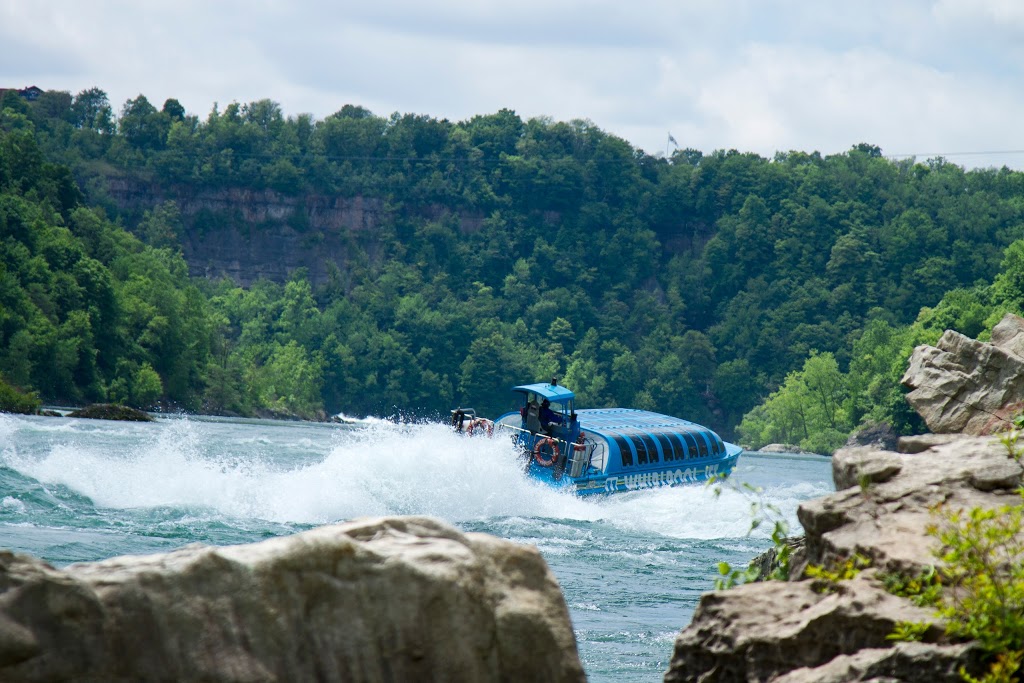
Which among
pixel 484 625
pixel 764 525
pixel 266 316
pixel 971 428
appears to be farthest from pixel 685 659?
pixel 266 316

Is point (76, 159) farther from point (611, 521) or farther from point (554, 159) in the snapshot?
point (611, 521)

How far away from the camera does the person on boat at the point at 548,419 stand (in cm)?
3111

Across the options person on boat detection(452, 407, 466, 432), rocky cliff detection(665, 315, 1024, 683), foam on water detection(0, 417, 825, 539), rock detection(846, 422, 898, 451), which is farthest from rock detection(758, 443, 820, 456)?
rocky cliff detection(665, 315, 1024, 683)

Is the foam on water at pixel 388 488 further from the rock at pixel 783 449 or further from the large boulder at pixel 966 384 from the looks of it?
the rock at pixel 783 449

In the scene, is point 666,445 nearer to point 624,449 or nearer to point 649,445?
point 649,445

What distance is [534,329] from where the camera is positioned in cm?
14175

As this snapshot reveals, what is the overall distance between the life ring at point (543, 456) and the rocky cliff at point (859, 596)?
2063cm

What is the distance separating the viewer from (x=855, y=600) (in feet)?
24.0

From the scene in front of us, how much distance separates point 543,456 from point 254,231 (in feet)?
412

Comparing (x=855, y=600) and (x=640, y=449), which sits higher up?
(x=855, y=600)

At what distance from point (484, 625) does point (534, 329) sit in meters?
135

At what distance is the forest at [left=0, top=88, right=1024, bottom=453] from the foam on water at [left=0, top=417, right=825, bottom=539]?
59100mm

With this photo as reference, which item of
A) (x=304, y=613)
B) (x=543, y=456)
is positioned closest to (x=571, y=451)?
(x=543, y=456)

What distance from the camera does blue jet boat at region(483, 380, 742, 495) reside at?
3020 cm
